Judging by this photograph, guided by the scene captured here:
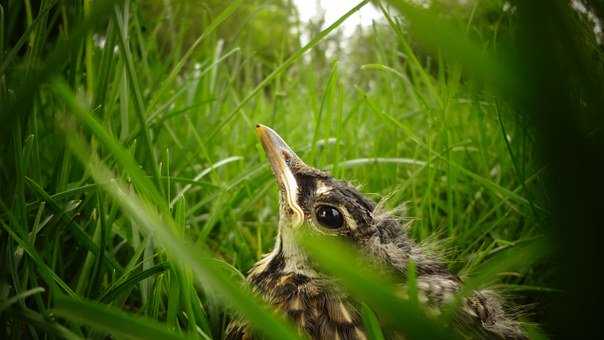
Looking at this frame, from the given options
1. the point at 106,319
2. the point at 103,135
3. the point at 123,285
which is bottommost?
the point at 123,285

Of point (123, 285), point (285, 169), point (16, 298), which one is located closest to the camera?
point (16, 298)

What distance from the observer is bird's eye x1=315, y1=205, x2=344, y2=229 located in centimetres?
89

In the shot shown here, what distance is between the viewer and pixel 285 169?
3.39 ft

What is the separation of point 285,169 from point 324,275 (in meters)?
0.30

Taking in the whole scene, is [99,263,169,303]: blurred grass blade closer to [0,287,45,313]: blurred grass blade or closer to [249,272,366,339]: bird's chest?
[0,287,45,313]: blurred grass blade

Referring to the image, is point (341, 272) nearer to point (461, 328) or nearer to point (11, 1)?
point (461, 328)

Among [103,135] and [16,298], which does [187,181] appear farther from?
[103,135]

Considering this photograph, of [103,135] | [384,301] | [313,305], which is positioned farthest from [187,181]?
[384,301]

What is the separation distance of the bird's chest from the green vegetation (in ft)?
0.44

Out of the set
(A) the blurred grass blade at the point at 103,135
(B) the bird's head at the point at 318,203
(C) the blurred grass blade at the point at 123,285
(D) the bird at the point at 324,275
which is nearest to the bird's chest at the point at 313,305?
(D) the bird at the point at 324,275

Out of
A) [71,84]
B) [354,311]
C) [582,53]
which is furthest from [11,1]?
[582,53]

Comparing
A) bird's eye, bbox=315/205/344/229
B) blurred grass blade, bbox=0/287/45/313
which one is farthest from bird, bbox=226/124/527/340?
blurred grass blade, bbox=0/287/45/313

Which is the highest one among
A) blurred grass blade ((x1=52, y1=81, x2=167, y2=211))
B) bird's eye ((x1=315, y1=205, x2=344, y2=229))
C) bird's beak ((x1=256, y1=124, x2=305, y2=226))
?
blurred grass blade ((x1=52, y1=81, x2=167, y2=211))

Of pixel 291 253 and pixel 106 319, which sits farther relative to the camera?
pixel 291 253
